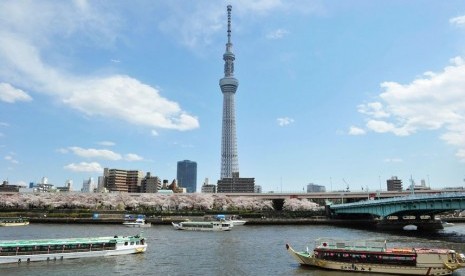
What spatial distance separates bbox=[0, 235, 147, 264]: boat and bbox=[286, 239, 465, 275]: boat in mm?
20640

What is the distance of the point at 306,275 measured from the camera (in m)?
34.0

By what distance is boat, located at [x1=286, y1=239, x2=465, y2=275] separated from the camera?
111 feet

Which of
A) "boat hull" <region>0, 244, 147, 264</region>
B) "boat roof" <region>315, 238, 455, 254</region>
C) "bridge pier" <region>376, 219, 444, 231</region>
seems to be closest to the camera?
"boat roof" <region>315, 238, 455, 254</region>

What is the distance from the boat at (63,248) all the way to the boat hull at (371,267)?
811 inches

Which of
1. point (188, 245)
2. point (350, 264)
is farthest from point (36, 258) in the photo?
point (350, 264)

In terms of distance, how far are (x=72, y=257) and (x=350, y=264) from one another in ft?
97.1

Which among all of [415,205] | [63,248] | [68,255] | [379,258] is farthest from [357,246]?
[415,205]

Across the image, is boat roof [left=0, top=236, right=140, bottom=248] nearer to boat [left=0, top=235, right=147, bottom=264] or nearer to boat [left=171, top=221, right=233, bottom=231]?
boat [left=0, top=235, right=147, bottom=264]

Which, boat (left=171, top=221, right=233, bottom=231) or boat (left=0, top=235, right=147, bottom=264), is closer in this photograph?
boat (left=0, top=235, right=147, bottom=264)

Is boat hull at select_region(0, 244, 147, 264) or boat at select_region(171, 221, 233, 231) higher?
boat at select_region(171, 221, 233, 231)

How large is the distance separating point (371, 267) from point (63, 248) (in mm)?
32349

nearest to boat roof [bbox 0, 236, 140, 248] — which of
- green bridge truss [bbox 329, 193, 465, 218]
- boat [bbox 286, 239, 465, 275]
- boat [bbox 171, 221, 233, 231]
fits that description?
boat [bbox 286, 239, 465, 275]

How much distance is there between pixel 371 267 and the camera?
35.8 metres

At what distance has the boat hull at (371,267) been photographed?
3386 cm
